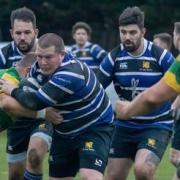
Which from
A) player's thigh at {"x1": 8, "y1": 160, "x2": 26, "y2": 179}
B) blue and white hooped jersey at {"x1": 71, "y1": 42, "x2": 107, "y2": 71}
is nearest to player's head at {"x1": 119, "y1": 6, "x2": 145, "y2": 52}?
player's thigh at {"x1": 8, "y1": 160, "x2": 26, "y2": 179}

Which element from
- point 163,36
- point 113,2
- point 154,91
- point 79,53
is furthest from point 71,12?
point 154,91

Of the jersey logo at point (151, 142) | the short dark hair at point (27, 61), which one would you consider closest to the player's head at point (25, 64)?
the short dark hair at point (27, 61)

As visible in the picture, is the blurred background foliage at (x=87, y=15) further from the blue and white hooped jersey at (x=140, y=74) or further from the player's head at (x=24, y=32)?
the blue and white hooped jersey at (x=140, y=74)

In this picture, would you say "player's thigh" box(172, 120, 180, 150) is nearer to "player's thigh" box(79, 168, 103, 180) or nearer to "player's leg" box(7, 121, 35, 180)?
"player's leg" box(7, 121, 35, 180)

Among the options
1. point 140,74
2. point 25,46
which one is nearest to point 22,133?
point 25,46

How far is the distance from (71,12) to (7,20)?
2.25 metres

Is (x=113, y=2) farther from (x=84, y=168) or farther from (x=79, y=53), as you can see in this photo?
(x=84, y=168)

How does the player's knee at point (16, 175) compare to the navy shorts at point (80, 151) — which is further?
the player's knee at point (16, 175)

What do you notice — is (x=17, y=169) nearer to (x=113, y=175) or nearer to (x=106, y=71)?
(x=113, y=175)

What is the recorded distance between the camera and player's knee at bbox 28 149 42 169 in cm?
945

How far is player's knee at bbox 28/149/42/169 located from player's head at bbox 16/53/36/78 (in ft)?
2.74

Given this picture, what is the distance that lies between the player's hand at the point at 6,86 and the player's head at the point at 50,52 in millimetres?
377

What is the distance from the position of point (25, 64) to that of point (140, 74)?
47.7 inches

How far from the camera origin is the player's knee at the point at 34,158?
9.45 metres
